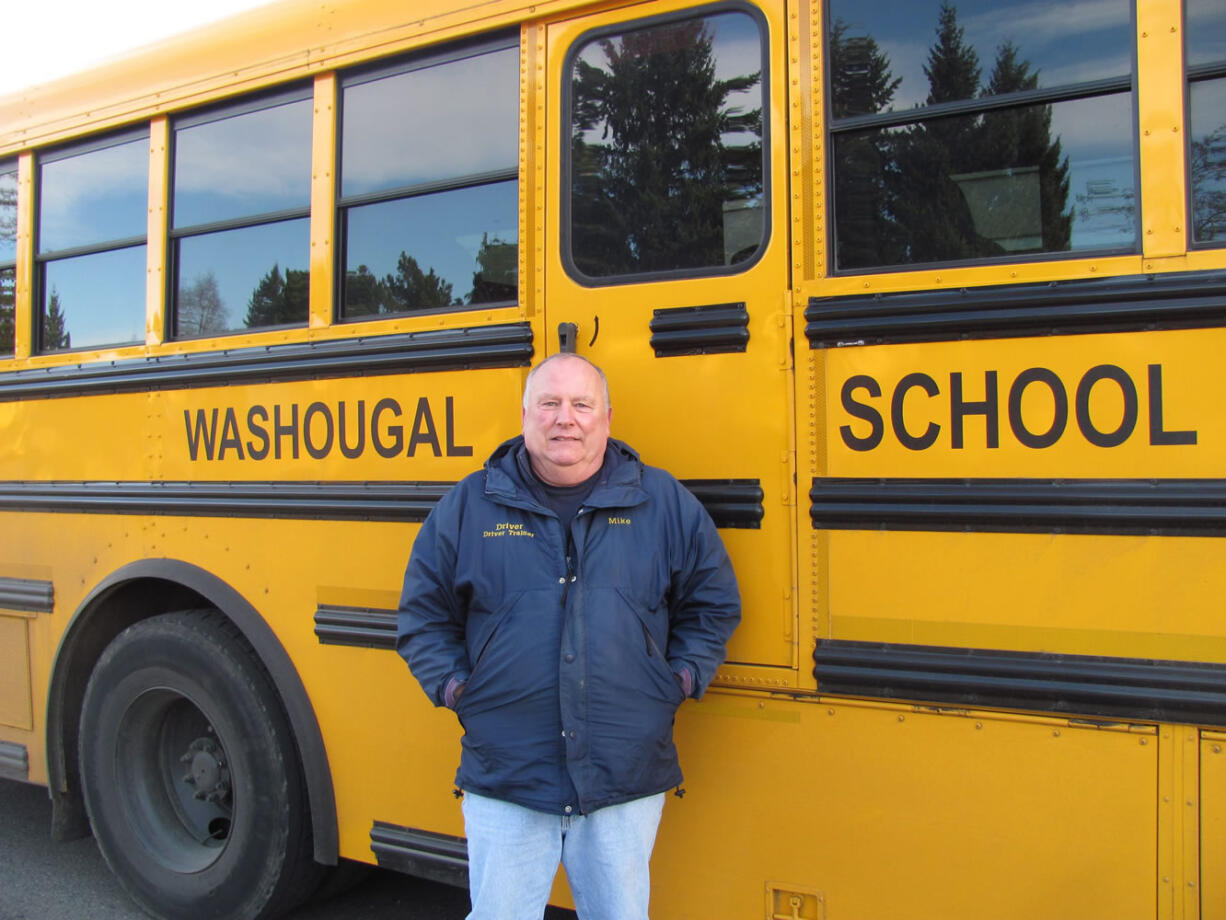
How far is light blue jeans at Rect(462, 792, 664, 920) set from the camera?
1.95 metres

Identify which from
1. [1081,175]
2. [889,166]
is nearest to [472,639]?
[889,166]

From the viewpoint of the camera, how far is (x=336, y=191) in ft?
8.93

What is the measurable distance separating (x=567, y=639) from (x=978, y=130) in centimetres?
133

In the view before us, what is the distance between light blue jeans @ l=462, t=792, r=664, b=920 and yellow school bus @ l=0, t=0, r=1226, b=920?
0.29 meters

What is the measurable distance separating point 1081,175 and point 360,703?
7.08ft

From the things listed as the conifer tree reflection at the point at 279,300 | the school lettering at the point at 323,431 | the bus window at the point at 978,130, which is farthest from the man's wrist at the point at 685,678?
the conifer tree reflection at the point at 279,300

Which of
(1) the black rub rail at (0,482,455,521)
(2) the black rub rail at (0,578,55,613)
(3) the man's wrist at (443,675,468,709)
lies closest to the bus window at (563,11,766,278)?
(1) the black rub rail at (0,482,455,521)

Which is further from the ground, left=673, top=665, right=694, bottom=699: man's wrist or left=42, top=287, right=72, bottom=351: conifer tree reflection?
left=42, top=287, right=72, bottom=351: conifer tree reflection

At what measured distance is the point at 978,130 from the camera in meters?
2.00

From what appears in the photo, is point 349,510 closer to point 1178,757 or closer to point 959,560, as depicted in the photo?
point 959,560

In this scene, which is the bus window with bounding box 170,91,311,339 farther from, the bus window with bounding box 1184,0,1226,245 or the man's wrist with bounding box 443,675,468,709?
the bus window with bounding box 1184,0,1226,245

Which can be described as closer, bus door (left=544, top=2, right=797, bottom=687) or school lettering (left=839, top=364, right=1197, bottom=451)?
school lettering (left=839, top=364, right=1197, bottom=451)

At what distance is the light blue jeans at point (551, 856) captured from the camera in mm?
1954

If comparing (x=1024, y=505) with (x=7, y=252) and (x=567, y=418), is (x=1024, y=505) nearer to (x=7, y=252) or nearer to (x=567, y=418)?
(x=567, y=418)
